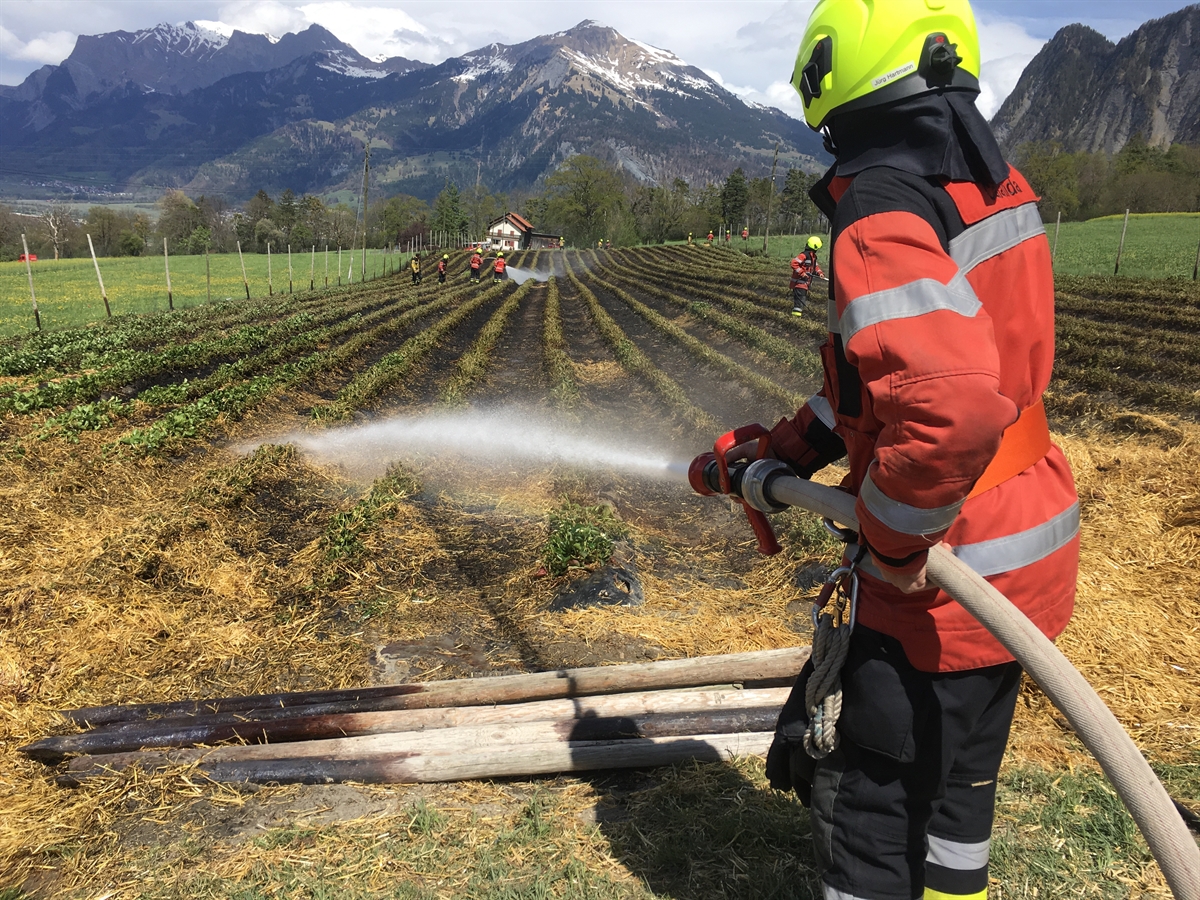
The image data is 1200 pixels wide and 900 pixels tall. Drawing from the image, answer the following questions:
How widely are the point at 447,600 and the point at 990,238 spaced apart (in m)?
4.71

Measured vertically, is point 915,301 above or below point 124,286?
above

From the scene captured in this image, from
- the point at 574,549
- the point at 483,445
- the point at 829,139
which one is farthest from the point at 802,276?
the point at 829,139

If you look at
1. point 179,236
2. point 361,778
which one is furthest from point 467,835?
point 179,236

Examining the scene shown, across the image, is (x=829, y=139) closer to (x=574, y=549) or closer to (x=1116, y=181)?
(x=574, y=549)

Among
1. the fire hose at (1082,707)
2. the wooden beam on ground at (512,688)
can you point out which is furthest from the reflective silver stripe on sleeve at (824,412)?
the wooden beam on ground at (512,688)

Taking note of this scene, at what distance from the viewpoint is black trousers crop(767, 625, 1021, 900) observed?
1795 millimetres

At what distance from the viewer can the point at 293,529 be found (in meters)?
6.83

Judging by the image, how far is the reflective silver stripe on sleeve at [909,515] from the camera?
154 centimetres

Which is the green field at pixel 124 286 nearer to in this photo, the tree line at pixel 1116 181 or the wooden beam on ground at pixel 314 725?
the wooden beam on ground at pixel 314 725

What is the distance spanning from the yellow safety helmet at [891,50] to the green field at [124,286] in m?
25.1

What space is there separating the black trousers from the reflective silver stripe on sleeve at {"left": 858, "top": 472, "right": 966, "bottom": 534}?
0.40 meters

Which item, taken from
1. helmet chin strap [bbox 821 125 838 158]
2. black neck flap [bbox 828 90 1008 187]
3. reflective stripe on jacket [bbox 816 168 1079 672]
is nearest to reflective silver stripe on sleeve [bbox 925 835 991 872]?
reflective stripe on jacket [bbox 816 168 1079 672]

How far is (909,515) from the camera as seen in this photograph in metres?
1.55

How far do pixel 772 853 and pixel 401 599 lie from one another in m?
3.45
